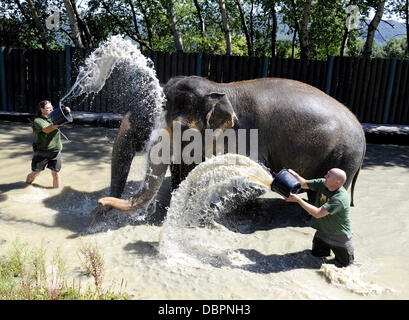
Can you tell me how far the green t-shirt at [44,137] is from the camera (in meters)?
5.72

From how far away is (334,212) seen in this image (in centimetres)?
382

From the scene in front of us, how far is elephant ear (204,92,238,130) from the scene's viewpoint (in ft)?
15.5

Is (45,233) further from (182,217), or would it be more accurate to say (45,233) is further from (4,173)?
(4,173)

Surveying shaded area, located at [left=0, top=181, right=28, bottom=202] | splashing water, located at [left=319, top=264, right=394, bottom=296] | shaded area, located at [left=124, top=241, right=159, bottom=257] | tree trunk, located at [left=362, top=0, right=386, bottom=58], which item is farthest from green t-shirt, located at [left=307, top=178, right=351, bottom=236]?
tree trunk, located at [left=362, top=0, right=386, bottom=58]

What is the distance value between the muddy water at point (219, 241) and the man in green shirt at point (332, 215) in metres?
0.18

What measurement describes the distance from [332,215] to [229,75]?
8.60 metres

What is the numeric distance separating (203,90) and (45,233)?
2.45 meters

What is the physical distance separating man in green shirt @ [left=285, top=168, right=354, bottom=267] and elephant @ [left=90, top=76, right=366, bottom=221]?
0.80m

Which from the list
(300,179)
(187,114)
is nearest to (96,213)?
(187,114)

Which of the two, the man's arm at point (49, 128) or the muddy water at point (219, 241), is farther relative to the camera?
the man's arm at point (49, 128)

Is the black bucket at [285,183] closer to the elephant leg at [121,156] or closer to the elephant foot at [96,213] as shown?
the elephant leg at [121,156]

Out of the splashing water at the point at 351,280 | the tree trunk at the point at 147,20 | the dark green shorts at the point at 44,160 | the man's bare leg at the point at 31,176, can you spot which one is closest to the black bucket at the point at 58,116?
the dark green shorts at the point at 44,160

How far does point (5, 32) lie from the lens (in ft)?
65.1

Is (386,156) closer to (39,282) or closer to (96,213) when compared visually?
(96,213)
